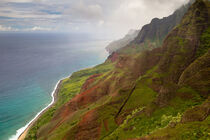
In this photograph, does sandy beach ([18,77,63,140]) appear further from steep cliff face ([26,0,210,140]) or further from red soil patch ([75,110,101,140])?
red soil patch ([75,110,101,140])

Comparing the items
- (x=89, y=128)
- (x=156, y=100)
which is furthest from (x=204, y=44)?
(x=89, y=128)

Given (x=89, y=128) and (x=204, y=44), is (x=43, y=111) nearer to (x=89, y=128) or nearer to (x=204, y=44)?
(x=89, y=128)

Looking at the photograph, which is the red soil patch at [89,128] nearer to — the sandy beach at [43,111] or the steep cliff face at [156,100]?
the steep cliff face at [156,100]

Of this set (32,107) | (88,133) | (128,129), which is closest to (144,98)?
(128,129)

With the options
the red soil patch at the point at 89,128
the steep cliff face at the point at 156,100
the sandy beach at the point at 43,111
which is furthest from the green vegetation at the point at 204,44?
the sandy beach at the point at 43,111

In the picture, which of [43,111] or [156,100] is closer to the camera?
[156,100]

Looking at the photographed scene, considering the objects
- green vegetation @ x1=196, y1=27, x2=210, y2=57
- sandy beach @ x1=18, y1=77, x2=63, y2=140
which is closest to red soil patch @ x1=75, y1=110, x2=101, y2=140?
sandy beach @ x1=18, y1=77, x2=63, y2=140

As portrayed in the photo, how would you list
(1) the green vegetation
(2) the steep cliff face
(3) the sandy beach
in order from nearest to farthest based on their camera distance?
(2) the steep cliff face, (1) the green vegetation, (3) the sandy beach

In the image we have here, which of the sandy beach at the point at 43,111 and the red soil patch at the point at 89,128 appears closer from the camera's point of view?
the red soil patch at the point at 89,128
